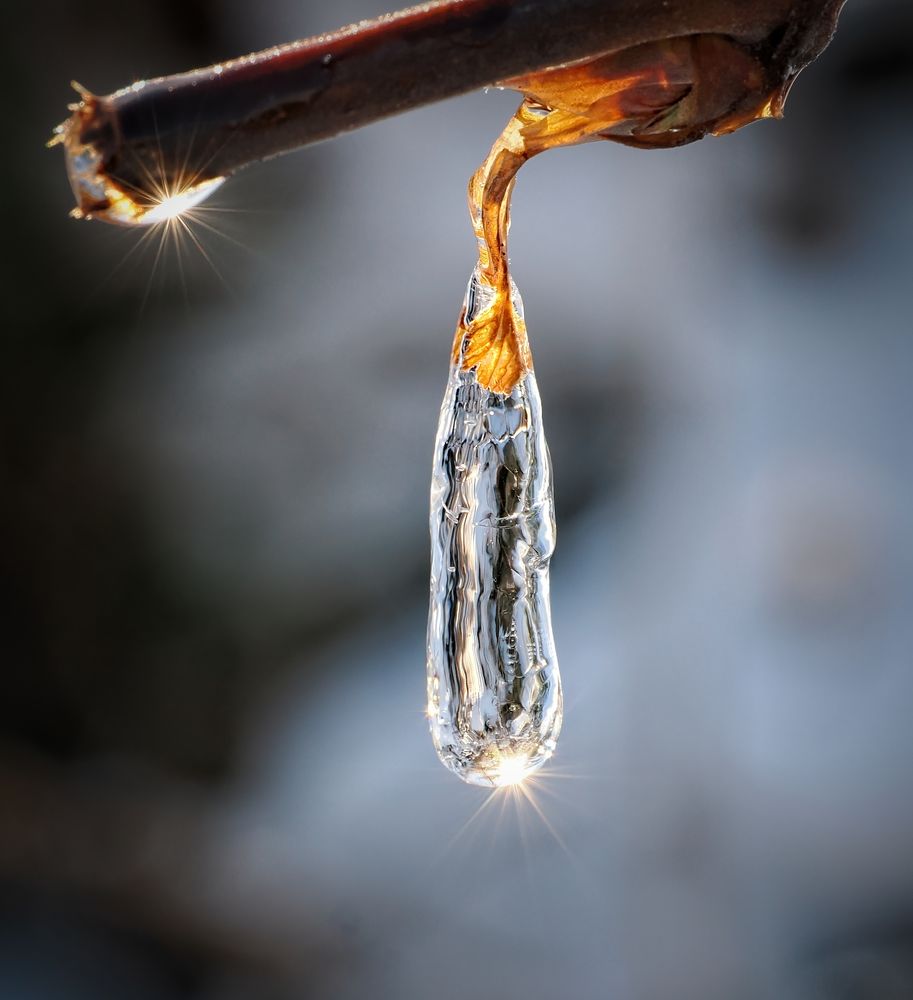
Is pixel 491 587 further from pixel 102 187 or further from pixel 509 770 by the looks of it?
pixel 102 187

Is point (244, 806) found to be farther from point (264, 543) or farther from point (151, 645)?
point (264, 543)

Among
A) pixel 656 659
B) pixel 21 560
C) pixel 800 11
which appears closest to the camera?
pixel 800 11

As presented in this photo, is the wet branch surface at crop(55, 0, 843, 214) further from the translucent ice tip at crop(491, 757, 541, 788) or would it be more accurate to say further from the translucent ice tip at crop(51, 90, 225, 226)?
the translucent ice tip at crop(491, 757, 541, 788)

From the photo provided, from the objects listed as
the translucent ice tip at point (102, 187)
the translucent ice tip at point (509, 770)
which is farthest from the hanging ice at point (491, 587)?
the translucent ice tip at point (102, 187)

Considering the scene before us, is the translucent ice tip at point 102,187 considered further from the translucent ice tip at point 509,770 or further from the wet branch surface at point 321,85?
the translucent ice tip at point 509,770

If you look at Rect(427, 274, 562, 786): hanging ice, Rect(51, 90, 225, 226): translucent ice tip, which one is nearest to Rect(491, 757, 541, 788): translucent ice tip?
Rect(427, 274, 562, 786): hanging ice

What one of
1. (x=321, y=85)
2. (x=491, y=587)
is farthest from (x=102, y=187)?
(x=491, y=587)

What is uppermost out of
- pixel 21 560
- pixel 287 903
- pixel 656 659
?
pixel 21 560

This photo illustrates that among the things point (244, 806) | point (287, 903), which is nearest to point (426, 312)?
point (244, 806)
